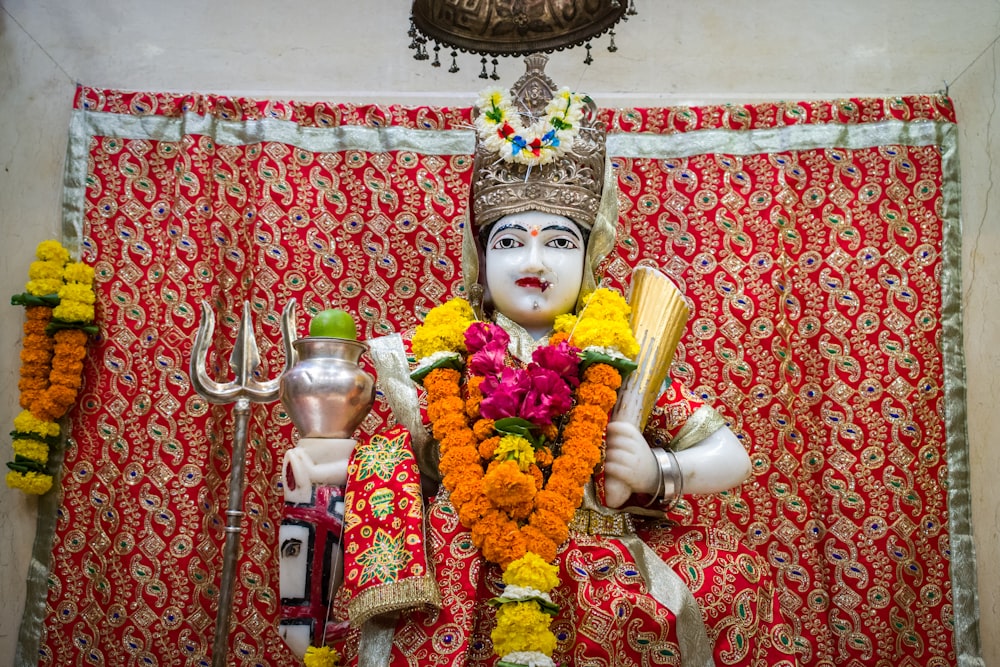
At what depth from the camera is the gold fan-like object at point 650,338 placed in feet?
9.16

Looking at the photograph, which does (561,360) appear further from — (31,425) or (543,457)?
(31,425)

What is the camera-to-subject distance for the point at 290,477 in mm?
2654

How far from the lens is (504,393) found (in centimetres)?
256

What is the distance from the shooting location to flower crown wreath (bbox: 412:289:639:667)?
235 centimetres

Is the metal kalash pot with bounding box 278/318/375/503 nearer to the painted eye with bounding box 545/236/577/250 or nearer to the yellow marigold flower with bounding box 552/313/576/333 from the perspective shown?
the yellow marigold flower with bounding box 552/313/576/333

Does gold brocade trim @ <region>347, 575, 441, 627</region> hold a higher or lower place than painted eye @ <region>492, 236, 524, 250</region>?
lower

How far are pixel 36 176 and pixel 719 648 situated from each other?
3.15 m

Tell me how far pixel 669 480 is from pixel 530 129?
1136 mm

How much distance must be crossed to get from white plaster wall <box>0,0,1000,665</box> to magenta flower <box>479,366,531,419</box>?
1859 millimetres

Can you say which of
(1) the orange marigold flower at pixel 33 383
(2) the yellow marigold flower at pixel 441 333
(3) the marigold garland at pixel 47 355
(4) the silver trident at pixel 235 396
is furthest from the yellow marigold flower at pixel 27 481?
(2) the yellow marigold flower at pixel 441 333

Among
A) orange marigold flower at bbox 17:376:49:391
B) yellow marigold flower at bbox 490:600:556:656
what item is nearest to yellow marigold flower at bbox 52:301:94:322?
orange marigold flower at bbox 17:376:49:391

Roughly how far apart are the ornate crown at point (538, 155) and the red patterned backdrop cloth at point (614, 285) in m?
0.86

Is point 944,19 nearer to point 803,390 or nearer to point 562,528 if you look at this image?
point 803,390

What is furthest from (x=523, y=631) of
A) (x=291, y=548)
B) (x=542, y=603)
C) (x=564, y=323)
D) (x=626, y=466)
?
(x=564, y=323)
